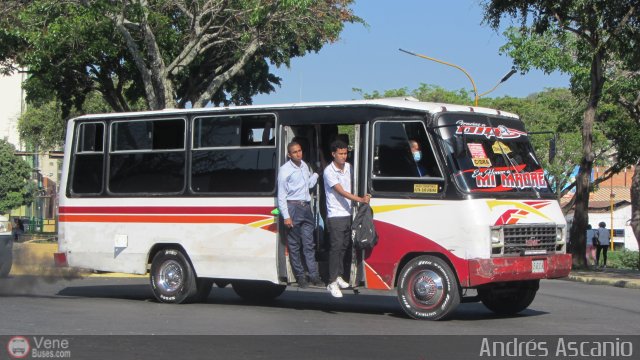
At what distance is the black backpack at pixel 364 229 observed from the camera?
12273 mm

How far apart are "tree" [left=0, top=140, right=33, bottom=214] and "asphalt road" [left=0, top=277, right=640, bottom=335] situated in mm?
57082

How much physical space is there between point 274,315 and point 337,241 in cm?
125

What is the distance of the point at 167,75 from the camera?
1017 inches

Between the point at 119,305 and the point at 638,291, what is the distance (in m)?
11.2

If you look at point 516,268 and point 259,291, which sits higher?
point 516,268

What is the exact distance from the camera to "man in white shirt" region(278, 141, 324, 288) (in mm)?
12883

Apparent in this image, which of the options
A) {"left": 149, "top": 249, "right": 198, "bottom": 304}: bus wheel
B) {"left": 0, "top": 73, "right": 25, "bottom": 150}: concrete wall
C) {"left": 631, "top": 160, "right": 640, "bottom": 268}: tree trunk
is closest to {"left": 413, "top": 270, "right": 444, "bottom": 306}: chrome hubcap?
{"left": 149, "top": 249, "right": 198, "bottom": 304}: bus wheel

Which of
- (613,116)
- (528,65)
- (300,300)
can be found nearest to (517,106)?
(613,116)

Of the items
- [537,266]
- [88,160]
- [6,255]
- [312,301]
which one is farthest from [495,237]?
[6,255]

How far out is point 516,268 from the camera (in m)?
11.9

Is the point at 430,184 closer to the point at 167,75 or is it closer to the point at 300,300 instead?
the point at 300,300

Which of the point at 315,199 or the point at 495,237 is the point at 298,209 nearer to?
the point at 315,199

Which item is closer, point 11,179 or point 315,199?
point 315,199

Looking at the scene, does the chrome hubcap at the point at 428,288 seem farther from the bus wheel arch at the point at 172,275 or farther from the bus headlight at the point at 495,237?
the bus wheel arch at the point at 172,275
